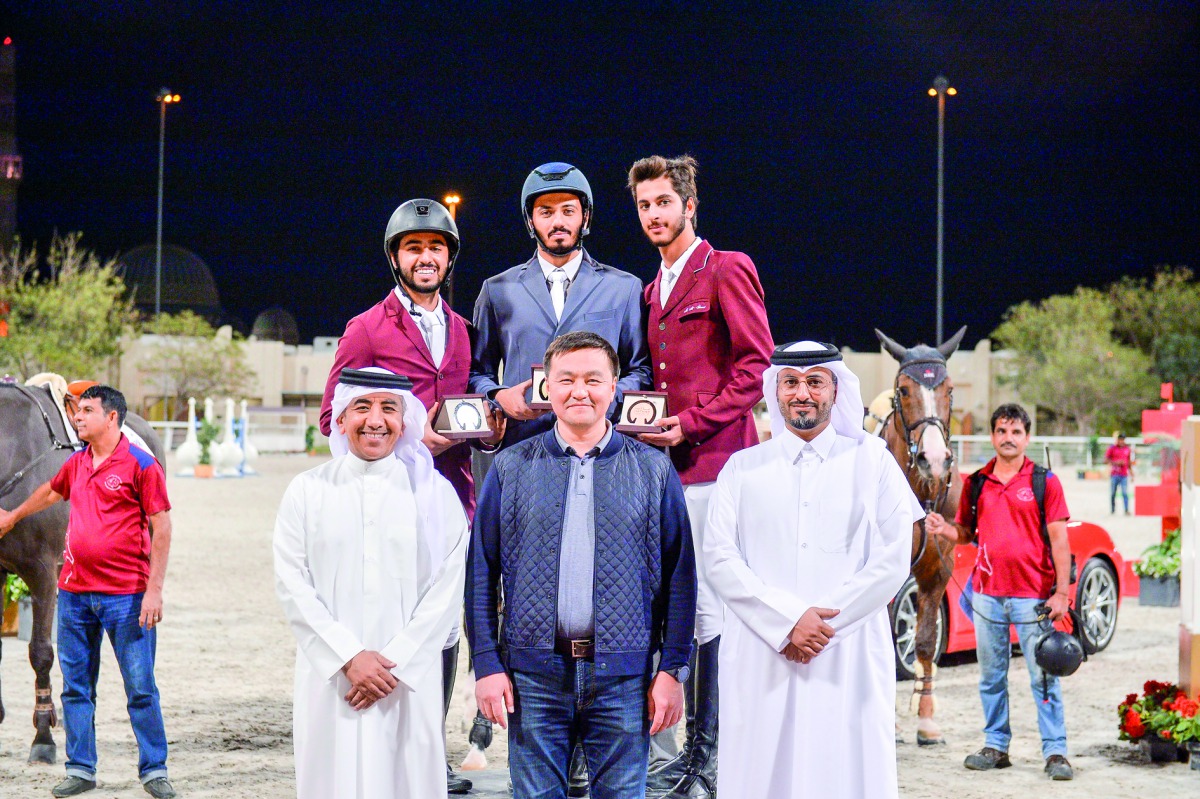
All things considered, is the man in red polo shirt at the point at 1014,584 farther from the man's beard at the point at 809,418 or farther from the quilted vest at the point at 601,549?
the quilted vest at the point at 601,549

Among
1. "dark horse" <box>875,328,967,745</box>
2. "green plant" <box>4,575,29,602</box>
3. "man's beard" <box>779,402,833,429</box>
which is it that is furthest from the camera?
"green plant" <box>4,575,29,602</box>

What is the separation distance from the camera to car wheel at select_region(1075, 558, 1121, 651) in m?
11.0

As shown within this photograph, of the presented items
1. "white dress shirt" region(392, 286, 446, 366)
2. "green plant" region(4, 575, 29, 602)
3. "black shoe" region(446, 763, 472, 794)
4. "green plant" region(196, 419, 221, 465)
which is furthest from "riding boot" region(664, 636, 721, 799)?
"green plant" region(196, 419, 221, 465)

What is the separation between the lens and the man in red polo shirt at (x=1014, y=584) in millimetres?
7234

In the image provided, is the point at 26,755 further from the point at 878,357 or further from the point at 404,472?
the point at 878,357

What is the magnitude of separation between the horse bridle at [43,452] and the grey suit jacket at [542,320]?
3.91 m

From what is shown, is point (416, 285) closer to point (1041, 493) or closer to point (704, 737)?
point (704, 737)

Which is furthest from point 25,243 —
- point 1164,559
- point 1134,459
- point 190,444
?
point 1164,559

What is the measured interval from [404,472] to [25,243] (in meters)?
73.0

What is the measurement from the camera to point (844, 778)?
14.9 feet

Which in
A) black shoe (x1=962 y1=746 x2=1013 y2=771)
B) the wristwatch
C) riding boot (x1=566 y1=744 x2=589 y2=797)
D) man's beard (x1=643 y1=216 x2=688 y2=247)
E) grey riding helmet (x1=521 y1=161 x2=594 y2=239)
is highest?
grey riding helmet (x1=521 y1=161 x2=594 y2=239)

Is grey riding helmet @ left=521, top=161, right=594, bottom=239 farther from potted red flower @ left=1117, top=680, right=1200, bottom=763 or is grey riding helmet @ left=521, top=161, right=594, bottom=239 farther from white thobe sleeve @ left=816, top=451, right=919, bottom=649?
potted red flower @ left=1117, top=680, right=1200, bottom=763

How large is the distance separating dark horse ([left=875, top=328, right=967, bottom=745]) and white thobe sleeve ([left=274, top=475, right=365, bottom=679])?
14.8 ft

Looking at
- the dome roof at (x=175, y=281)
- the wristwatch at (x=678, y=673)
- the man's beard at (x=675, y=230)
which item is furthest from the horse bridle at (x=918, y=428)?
the dome roof at (x=175, y=281)
